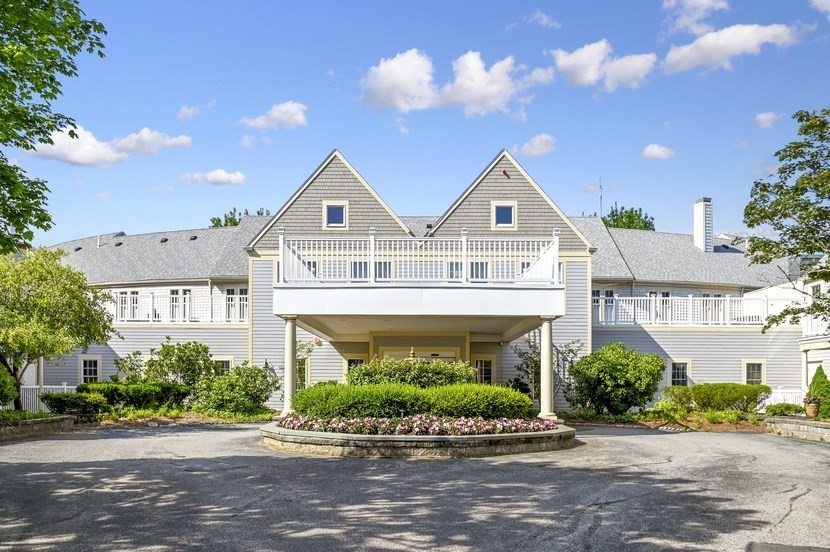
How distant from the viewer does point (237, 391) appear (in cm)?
2667

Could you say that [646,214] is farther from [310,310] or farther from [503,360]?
[310,310]

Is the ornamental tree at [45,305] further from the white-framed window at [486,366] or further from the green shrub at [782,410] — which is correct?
the green shrub at [782,410]

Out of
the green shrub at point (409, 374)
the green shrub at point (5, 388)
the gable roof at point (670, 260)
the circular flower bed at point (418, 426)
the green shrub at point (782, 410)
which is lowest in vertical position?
the green shrub at point (782, 410)

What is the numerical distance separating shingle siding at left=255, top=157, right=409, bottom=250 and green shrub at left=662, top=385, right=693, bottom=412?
441 inches

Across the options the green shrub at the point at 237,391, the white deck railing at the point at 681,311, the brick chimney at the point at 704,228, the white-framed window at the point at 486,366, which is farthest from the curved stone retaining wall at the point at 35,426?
the brick chimney at the point at 704,228

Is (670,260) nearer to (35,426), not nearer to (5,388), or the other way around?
(35,426)

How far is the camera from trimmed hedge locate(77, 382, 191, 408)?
26234 millimetres

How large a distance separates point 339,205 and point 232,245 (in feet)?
36.5

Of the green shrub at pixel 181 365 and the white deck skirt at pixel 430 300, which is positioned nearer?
the white deck skirt at pixel 430 300

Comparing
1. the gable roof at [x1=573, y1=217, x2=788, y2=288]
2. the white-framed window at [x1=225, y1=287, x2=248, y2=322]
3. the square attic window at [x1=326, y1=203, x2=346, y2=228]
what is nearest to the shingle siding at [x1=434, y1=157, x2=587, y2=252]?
the square attic window at [x1=326, y1=203, x2=346, y2=228]

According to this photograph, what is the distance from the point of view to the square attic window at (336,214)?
98.4ft

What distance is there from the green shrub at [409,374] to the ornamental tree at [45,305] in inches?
364

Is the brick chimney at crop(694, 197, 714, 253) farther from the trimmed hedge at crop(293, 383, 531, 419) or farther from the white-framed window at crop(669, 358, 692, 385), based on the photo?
the trimmed hedge at crop(293, 383, 531, 419)

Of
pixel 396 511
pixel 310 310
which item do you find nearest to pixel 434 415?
pixel 310 310
